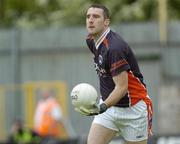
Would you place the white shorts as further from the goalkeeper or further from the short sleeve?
the short sleeve

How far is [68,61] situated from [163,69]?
2.61m

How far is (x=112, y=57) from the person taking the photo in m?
9.68

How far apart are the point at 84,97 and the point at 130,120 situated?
0.85 m

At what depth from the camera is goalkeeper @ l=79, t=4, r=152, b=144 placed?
970 cm

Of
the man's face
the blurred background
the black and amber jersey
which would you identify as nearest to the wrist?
the black and amber jersey

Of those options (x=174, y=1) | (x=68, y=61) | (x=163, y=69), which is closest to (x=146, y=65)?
(x=163, y=69)

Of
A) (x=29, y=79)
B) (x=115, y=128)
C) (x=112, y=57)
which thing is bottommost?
(x=29, y=79)

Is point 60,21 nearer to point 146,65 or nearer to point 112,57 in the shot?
point 146,65

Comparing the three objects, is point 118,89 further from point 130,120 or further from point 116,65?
point 130,120

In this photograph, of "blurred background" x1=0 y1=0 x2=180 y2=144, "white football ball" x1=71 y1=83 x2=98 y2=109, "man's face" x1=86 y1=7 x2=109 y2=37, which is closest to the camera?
"white football ball" x1=71 y1=83 x2=98 y2=109

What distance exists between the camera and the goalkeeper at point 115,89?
970 centimetres

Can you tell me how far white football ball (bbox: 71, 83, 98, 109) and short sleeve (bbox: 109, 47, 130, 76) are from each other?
1.12 ft

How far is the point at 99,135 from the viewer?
33.1ft

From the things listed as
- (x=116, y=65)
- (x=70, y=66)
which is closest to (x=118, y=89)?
(x=116, y=65)
